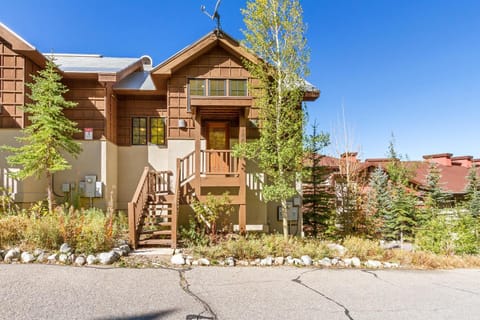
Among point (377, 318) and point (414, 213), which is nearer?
point (377, 318)

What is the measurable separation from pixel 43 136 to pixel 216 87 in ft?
18.4

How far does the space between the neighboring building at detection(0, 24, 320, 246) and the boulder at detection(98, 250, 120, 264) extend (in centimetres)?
194

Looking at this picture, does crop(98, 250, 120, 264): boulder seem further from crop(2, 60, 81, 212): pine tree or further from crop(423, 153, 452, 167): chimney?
crop(423, 153, 452, 167): chimney

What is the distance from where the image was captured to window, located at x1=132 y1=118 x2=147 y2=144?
11609mm

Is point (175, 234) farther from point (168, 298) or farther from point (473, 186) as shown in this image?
point (473, 186)

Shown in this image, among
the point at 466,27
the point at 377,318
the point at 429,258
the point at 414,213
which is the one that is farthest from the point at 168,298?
the point at 466,27

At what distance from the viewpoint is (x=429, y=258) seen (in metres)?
7.15

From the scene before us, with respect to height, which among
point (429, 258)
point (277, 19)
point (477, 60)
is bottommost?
point (429, 258)

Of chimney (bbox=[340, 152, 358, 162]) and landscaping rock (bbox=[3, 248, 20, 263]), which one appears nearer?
landscaping rock (bbox=[3, 248, 20, 263])

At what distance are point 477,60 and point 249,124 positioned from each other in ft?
44.4

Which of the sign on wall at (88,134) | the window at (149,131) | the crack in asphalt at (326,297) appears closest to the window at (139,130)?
the window at (149,131)

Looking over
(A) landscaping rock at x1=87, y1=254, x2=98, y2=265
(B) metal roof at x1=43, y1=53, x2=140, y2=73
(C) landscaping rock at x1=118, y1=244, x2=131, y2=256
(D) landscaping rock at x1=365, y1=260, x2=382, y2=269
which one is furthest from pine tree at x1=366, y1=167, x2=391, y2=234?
(B) metal roof at x1=43, y1=53, x2=140, y2=73

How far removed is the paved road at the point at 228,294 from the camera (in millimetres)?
3968

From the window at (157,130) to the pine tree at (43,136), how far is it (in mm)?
2986
